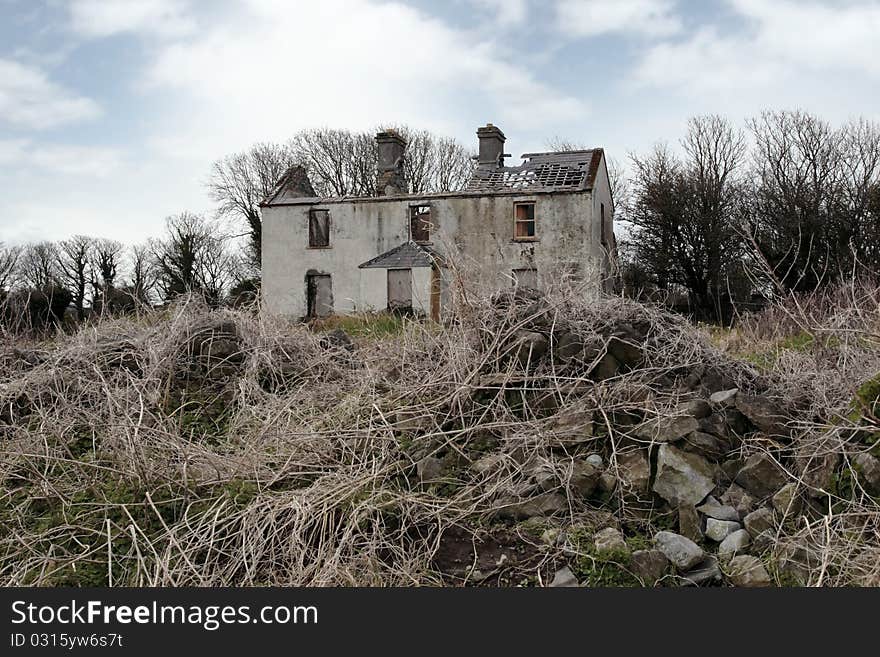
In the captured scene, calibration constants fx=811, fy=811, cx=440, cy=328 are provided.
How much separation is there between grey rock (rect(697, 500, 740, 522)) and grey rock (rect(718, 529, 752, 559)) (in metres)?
0.19

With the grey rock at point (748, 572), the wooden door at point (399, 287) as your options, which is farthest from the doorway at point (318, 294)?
the grey rock at point (748, 572)

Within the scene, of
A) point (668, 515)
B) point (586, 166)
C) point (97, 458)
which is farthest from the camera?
point (586, 166)

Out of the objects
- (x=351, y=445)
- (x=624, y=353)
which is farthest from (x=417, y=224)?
(x=351, y=445)

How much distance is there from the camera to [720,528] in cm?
533

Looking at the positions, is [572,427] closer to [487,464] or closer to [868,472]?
[487,464]

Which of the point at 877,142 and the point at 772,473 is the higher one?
the point at 877,142

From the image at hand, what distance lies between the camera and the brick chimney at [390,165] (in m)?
28.0

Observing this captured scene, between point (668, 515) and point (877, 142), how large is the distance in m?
31.9

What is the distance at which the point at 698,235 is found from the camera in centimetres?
3125

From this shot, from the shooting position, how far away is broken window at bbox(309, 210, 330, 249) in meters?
27.9

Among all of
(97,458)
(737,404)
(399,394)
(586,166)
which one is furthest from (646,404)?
(586,166)

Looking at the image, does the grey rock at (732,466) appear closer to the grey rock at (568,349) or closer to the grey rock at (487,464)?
the grey rock at (568,349)

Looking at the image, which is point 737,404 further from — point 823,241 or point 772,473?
point 823,241

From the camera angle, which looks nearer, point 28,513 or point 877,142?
point 28,513
